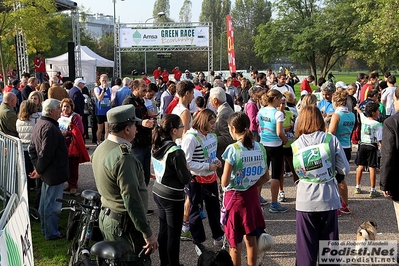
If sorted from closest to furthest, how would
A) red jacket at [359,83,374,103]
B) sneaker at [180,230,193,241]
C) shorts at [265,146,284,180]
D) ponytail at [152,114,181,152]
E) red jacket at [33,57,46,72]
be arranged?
ponytail at [152,114,181,152]
sneaker at [180,230,193,241]
shorts at [265,146,284,180]
red jacket at [359,83,374,103]
red jacket at [33,57,46,72]

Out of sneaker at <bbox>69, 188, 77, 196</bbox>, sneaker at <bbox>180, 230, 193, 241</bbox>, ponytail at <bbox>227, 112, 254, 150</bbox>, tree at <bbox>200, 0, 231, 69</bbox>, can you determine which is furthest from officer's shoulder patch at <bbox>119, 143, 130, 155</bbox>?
tree at <bbox>200, 0, 231, 69</bbox>

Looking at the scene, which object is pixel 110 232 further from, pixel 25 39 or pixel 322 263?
pixel 25 39

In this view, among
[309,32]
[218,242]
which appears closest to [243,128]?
[218,242]

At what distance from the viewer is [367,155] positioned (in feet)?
26.5

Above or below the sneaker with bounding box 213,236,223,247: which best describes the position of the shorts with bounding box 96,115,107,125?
above

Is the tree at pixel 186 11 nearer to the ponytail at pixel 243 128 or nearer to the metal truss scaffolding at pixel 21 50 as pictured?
the metal truss scaffolding at pixel 21 50

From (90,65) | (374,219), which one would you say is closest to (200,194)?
(374,219)

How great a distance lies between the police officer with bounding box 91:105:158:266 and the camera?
11.8ft

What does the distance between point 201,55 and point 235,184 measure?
7102cm

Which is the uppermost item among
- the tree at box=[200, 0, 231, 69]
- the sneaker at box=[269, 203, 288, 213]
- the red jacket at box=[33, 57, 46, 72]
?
the tree at box=[200, 0, 231, 69]

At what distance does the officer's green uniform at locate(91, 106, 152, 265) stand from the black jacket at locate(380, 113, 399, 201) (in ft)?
8.76

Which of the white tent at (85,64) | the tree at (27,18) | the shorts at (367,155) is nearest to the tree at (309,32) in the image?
the white tent at (85,64)

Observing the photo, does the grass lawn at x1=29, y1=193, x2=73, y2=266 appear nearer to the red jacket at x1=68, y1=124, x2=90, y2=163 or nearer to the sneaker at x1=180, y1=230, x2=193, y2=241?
the sneaker at x1=180, y1=230, x2=193, y2=241

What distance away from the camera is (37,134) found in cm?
601
